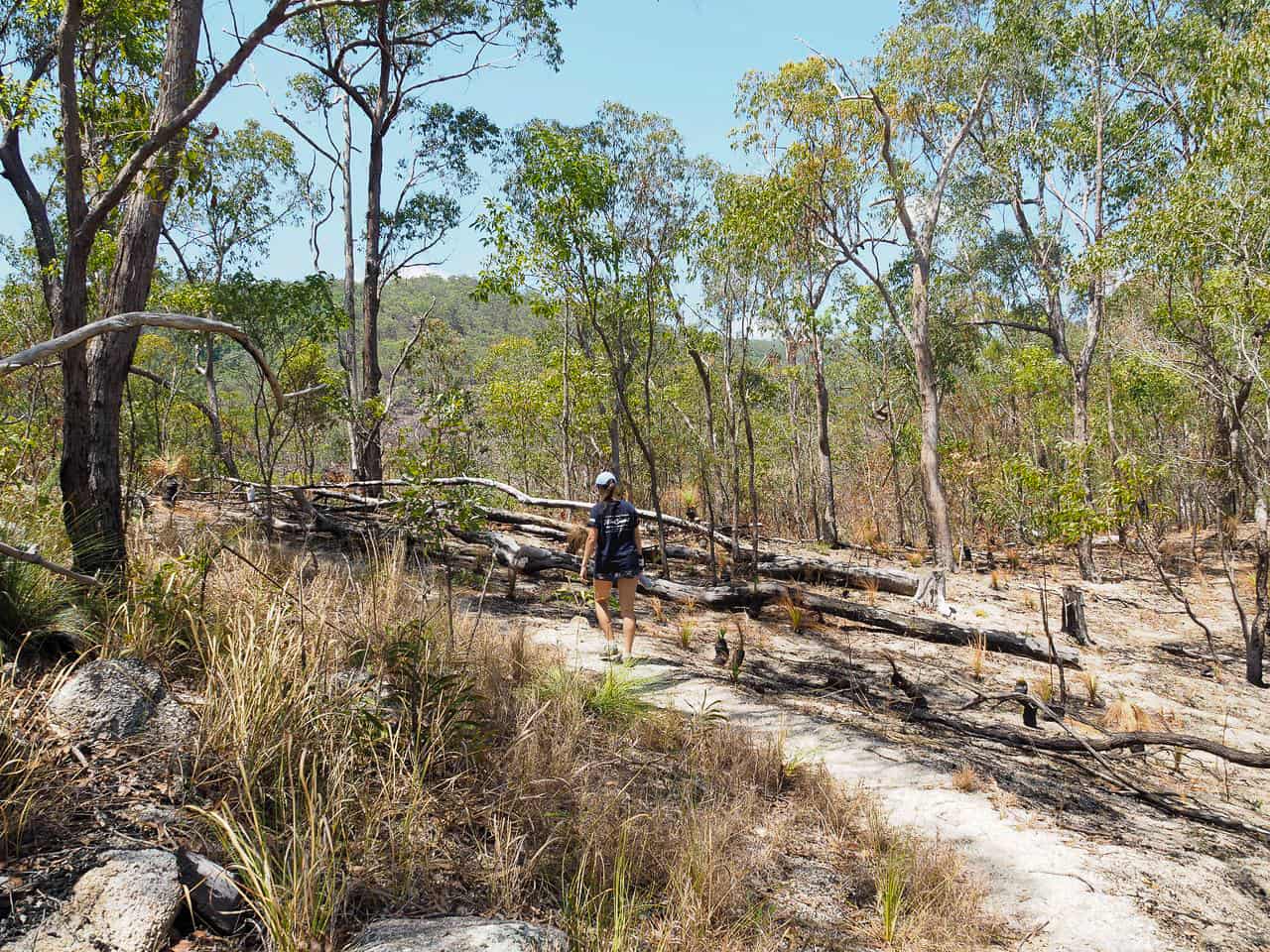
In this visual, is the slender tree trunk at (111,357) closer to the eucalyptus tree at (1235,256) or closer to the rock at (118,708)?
the rock at (118,708)

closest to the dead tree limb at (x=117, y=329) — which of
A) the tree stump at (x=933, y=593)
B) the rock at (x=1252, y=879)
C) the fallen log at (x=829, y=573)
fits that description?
the rock at (x=1252, y=879)

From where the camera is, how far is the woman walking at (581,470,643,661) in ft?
22.8

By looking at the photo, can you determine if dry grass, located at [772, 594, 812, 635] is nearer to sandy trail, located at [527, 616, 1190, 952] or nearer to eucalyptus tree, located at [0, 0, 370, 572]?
sandy trail, located at [527, 616, 1190, 952]

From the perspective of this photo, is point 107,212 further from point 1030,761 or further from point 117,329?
point 1030,761

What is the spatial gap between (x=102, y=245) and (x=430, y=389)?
9981mm

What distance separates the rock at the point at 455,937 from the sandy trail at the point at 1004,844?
230 cm

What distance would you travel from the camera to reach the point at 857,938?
3.32m

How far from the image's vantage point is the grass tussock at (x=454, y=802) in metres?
2.71

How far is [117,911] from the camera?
2.16 m

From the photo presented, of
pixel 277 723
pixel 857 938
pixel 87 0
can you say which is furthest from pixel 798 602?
pixel 87 0

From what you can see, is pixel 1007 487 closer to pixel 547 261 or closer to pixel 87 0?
pixel 547 261

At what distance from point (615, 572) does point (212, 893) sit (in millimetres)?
4845

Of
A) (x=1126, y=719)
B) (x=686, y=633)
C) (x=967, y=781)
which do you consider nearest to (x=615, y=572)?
(x=686, y=633)

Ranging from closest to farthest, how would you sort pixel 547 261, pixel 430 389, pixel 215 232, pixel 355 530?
1. pixel 430 389
2. pixel 355 530
3. pixel 547 261
4. pixel 215 232
